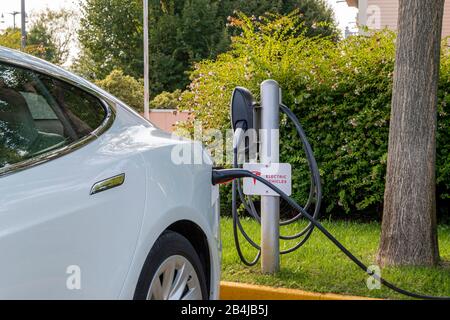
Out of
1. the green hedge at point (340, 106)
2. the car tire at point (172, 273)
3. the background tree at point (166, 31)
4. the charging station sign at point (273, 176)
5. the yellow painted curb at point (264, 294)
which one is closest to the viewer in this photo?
the car tire at point (172, 273)

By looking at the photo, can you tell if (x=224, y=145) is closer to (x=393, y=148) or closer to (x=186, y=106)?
(x=186, y=106)

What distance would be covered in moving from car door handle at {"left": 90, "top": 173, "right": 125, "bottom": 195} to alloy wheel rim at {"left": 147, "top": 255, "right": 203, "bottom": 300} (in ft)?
1.39

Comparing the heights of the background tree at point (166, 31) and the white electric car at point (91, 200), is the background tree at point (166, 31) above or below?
above

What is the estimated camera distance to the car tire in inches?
99.7

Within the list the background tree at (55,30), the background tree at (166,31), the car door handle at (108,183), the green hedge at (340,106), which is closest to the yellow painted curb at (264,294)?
the car door handle at (108,183)

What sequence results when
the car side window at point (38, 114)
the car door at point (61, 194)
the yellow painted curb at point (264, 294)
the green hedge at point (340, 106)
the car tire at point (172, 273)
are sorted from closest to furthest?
1. the car door at point (61, 194)
2. the car side window at point (38, 114)
3. the car tire at point (172, 273)
4. the yellow painted curb at point (264, 294)
5. the green hedge at point (340, 106)

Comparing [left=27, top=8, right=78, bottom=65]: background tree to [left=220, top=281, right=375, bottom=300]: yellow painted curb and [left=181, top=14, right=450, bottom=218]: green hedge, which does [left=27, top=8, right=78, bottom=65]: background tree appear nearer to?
[left=181, top=14, right=450, bottom=218]: green hedge

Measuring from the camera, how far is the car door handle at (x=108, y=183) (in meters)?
Answer: 2.34

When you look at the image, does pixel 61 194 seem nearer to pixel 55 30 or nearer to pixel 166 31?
pixel 166 31

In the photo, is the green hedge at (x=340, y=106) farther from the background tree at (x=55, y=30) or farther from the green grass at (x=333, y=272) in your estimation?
the background tree at (x=55, y=30)

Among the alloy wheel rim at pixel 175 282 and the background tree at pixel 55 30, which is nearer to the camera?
the alloy wheel rim at pixel 175 282

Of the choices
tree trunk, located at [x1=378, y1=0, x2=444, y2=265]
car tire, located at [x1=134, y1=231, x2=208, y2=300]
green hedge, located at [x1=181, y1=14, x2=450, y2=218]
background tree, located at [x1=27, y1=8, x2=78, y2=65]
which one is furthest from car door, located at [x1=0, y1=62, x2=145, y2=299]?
background tree, located at [x1=27, y1=8, x2=78, y2=65]

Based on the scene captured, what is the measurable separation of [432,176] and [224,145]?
3603 mm
